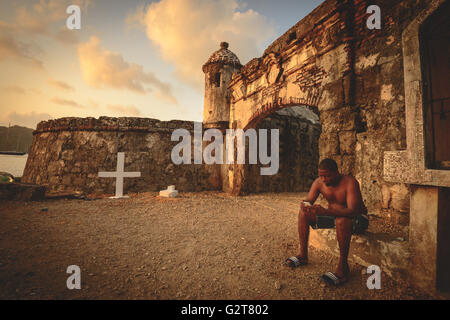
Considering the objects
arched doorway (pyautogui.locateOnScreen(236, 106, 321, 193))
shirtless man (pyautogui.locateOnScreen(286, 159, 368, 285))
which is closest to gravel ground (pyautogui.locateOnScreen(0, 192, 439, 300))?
shirtless man (pyautogui.locateOnScreen(286, 159, 368, 285))

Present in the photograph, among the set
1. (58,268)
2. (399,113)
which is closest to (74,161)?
(58,268)

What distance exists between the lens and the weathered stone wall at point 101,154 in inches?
273

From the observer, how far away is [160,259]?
232 cm

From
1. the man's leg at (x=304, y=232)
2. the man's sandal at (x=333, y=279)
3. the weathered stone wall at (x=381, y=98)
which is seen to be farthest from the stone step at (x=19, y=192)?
the weathered stone wall at (x=381, y=98)

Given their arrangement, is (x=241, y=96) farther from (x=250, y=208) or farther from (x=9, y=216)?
(x=9, y=216)

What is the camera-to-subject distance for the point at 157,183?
24.5ft

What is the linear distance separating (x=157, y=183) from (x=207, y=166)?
7.11ft

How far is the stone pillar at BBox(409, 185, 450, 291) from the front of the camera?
171 cm

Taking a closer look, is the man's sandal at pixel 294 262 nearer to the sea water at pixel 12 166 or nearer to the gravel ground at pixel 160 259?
the gravel ground at pixel 160 259

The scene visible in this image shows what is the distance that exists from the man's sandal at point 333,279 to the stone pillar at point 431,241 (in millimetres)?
647

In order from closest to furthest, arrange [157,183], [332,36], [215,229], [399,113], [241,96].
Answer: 1. [399,113]
2. [332,36]
3. [215,229]
4. [241,96]
5. [157,183]

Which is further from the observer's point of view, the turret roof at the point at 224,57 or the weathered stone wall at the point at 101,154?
the turret roof at the point at 224,57

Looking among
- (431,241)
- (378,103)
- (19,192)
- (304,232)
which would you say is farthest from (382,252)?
(19,192)

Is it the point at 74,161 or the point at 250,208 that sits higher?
the point at 74,161
